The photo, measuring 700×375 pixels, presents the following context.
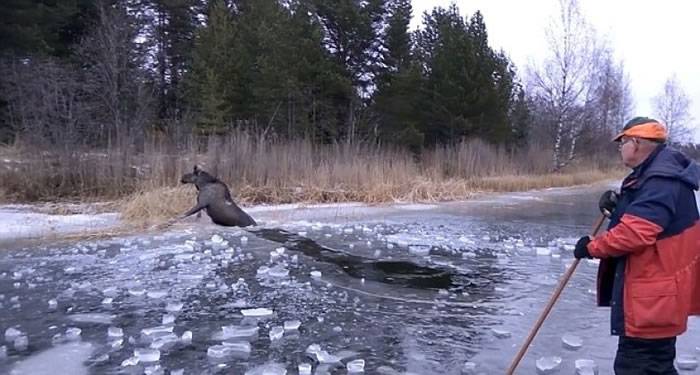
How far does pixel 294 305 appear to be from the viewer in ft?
18.5

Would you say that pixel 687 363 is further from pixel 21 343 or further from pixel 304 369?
pixel 21 343

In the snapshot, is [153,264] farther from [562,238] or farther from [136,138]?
[136,138]

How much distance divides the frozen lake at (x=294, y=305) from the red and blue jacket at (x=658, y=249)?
48.7 inches

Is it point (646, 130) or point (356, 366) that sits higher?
point (646, 130)

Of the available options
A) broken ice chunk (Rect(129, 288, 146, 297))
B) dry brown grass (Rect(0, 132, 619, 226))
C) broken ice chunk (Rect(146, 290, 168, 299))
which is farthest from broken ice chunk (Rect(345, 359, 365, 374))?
dry brown grass (Rect(0, 132, 619, 226))

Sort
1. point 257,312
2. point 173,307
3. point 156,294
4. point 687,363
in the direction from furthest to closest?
point 156,294, point 173,307, point 257,312, point 687,363

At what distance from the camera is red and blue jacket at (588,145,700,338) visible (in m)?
2.92

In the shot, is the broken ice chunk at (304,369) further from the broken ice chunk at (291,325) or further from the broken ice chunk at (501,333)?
the broken ice chunk at (501,333)

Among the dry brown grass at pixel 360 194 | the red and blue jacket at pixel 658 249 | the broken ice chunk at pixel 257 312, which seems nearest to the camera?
the red and blue jacket at pixel 658 249

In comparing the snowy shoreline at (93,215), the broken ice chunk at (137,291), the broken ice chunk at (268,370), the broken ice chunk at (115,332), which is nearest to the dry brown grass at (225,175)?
the snowy shoreline at (93,215)

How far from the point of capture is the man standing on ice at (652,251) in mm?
2920

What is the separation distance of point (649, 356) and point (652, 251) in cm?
54

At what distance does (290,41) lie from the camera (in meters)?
22.3

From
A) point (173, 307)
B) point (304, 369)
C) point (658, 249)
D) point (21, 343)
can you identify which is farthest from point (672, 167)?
point (21, 343)
